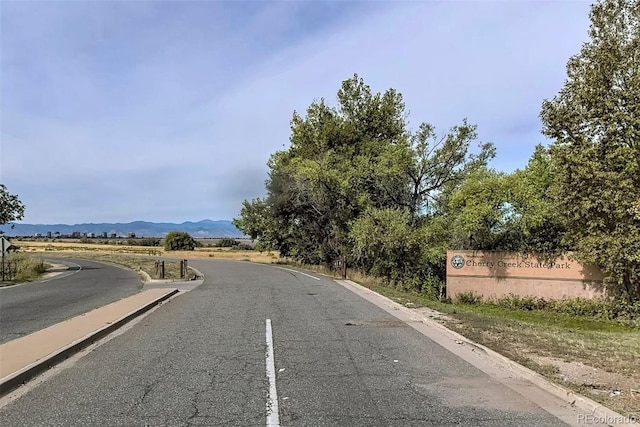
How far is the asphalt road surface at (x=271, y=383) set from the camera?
5.71 meters

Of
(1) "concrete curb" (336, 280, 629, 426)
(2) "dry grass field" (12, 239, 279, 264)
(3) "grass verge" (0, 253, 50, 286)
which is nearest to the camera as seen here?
(1) "concrete curb" (336, 280, 629, 426)

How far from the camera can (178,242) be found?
306 ft

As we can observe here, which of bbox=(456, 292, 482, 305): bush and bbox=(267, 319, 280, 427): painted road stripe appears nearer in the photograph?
bbox=(267, 319, 280, 427): painted road stripe

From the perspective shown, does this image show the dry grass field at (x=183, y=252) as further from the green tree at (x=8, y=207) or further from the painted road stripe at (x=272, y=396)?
the painted road stripe at (x=272, y=396)

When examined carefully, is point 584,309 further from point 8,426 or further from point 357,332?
point 8,426

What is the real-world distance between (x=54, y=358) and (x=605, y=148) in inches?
758

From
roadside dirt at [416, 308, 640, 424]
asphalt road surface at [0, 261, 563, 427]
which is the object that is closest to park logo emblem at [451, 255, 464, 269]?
asphalt road surface at [0, 261, 563, 427]

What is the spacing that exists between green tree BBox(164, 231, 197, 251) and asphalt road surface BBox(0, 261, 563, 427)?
83.0 m

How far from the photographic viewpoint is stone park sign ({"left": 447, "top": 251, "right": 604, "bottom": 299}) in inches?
870

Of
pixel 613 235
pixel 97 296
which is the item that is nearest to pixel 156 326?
pixel 97 296

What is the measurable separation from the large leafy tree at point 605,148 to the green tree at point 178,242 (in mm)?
79015

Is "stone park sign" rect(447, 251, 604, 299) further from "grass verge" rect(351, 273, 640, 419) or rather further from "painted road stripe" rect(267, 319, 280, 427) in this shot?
"painted road stripe" rect(267, 319, 280, 427)

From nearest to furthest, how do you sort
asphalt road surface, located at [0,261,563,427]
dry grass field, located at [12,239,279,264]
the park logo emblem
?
asphalt road surface, located at [0,261,563,427] → the park logo emblem → dry grass field, located at [12,239,279,264]

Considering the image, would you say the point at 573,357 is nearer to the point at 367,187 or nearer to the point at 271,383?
the point at 271,383
